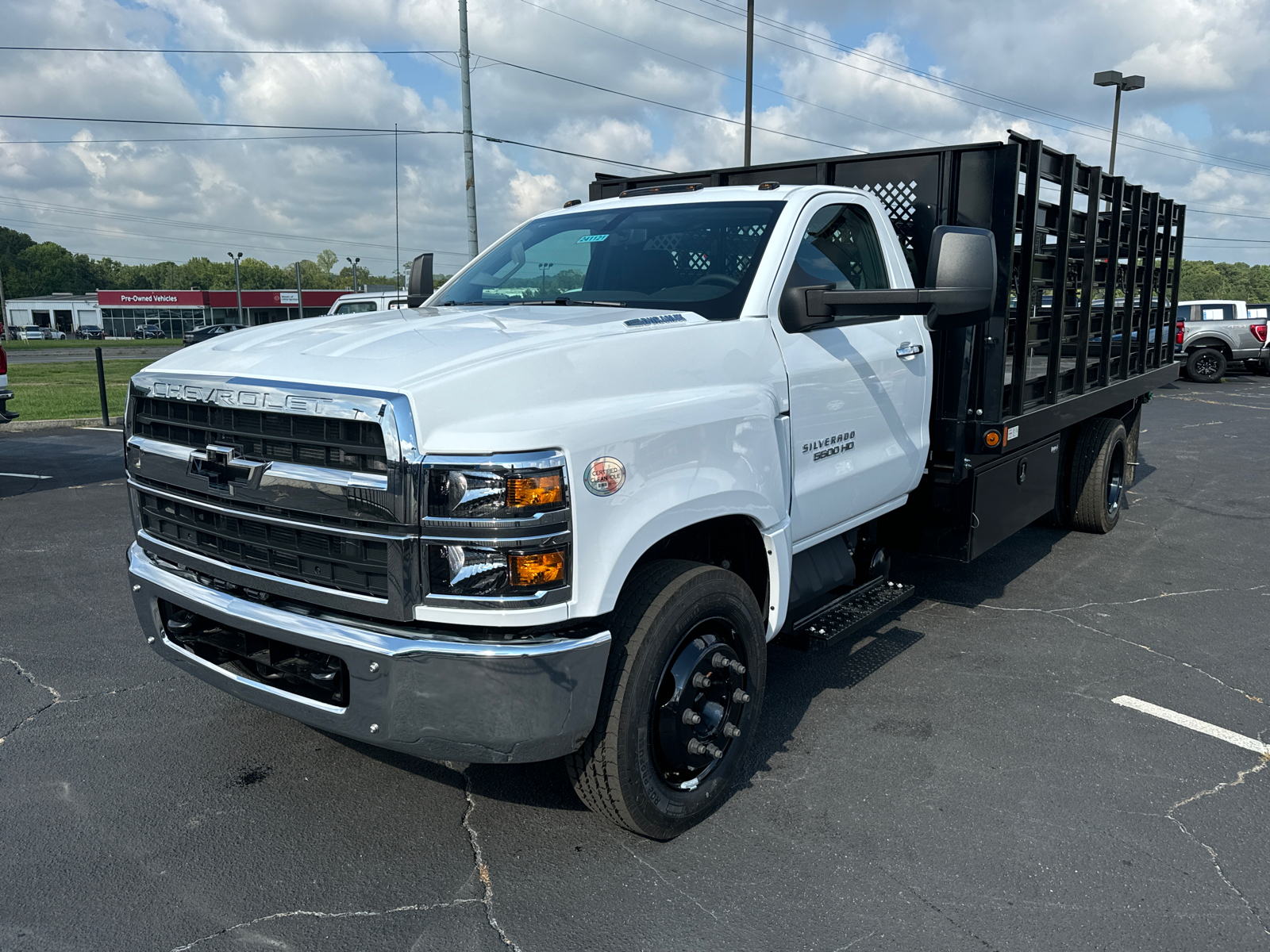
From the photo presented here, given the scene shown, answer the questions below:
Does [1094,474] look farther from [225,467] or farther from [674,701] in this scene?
[225,467]

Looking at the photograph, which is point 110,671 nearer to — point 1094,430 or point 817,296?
point 817,296

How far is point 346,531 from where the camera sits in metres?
2.49

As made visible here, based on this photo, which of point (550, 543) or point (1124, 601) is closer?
point (550, 543)

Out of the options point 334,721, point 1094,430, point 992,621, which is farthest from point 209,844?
point 1094,430

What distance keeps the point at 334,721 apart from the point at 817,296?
2134 millimetres

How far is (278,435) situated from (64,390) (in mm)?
21697

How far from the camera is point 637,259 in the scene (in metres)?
3.87

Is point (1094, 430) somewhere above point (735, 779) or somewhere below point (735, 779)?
above

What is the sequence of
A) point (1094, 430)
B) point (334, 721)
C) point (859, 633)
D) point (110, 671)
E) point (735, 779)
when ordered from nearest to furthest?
point (334, 721) < point (735, 779) < point (110, 671) < point (859, 633) < point (1094, 430)

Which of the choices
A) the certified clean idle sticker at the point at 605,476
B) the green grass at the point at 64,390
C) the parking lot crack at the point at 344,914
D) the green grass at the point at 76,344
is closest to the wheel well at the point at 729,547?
the certified clean idle sticker at the point at 605,476

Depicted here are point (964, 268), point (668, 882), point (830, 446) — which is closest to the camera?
point (668, 882)

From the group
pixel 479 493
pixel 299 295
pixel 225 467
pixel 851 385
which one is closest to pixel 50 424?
pixel 225 467

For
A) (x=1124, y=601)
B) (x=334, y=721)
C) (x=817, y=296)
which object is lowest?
(x=1124, y=601)

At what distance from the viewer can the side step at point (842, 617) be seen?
378 centimetres
